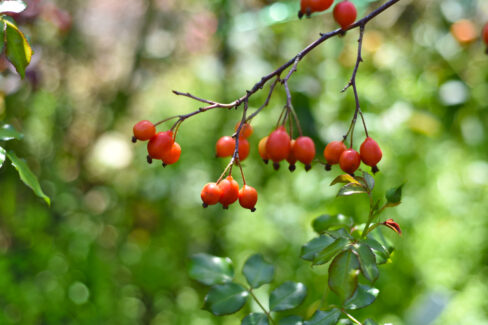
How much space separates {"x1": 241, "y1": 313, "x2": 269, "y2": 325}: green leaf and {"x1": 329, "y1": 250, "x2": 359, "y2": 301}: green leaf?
18cm

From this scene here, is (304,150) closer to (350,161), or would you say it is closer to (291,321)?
(350,161)

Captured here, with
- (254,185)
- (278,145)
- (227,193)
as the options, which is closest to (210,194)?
(227,193)

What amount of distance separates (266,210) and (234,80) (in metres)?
0.84

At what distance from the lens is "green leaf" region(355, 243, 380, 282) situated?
60 cm

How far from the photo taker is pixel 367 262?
62 cm

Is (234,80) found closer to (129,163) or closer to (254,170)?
(254,170)

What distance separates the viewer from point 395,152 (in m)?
1.68

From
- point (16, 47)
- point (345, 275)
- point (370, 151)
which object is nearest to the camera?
point (345, 275)

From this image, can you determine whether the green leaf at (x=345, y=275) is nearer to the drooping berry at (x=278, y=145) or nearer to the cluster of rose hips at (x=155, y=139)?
the drooping berry at (x=278, y=145)

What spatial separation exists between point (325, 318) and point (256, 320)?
125mm

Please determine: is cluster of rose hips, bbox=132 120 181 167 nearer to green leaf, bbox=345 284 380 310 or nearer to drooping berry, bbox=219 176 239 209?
drooping berry, bbox=219 176 239 209

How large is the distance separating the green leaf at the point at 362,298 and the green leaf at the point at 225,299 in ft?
0.62

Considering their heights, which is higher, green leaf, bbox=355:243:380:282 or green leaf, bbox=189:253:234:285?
green leaf, bbox=355:243:380:282

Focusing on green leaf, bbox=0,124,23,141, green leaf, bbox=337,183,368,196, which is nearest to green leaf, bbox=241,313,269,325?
green leaf, bbox=337,183,368,196
